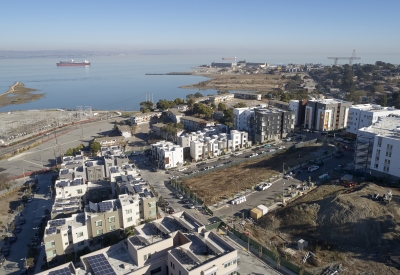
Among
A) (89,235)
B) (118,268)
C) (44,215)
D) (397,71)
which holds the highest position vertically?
(397,71)

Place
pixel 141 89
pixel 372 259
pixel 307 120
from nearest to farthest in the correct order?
1. pixel 372 259
2. pixel 307 120
3. pixel 141 89

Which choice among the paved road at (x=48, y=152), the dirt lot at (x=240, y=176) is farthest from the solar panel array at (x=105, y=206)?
the paved road at (x=48, y=152)

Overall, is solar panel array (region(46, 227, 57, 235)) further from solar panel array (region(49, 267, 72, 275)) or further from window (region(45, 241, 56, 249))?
solar panel array (region(49, 267, 72, 275))

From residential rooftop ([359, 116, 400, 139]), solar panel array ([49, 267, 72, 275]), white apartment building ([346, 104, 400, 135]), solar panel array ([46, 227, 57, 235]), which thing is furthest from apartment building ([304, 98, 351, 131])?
solar panel array ([49, 267, 72, 275])

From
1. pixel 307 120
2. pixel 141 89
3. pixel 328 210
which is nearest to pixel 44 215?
pixel 328 210

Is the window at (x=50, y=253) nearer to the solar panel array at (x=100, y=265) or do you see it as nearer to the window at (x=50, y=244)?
the window at (x=50, y=244)

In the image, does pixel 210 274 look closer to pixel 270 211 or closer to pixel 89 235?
pixel 89 235
